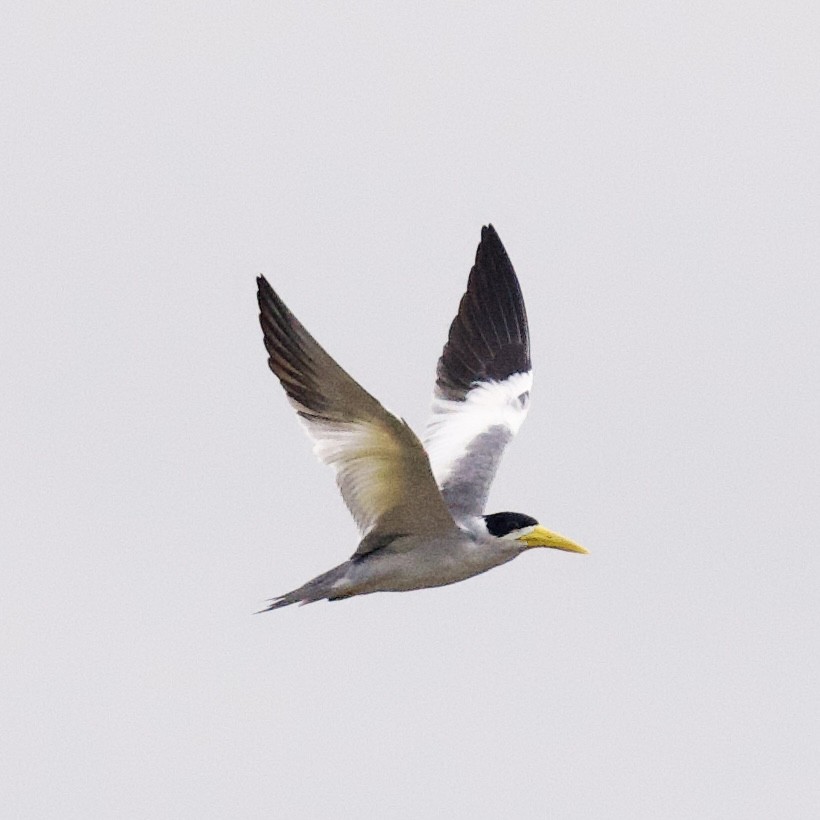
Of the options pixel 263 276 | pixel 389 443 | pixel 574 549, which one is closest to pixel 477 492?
pixel 574 549

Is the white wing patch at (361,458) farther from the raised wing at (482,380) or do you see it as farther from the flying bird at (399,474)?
the raised wing at (482,380)

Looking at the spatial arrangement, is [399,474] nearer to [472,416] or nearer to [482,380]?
[472,416]

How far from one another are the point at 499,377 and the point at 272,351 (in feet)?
19.7

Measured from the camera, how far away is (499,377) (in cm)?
2234

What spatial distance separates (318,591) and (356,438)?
168cm

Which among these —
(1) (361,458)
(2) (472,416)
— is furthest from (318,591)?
(2) (472,416)

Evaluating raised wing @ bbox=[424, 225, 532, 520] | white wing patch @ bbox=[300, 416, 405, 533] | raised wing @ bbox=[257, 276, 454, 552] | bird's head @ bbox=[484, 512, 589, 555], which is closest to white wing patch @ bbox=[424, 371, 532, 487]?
raised wing @ bbox=[424, 225, 532, 520]

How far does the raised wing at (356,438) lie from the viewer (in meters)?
16.6

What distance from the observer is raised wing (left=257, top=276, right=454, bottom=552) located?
54.3ft

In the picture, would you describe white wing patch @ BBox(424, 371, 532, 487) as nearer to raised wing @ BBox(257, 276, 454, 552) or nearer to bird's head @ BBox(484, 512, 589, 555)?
bird's head @ BBox(484, 512, 589, 555)

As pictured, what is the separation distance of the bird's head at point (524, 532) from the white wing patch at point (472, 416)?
2.07 metres

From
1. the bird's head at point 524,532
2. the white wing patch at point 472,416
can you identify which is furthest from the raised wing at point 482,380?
the bird's head at point 524,532

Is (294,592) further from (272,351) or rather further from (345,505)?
(272,351)

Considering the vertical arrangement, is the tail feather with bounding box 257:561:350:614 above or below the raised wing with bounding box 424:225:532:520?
below
